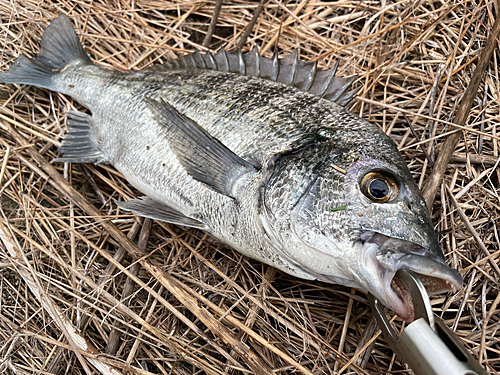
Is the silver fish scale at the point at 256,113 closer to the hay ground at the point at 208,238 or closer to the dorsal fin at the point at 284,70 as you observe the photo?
the dorsal fin at the point at 284,70

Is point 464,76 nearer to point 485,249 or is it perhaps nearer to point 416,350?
point 485,249

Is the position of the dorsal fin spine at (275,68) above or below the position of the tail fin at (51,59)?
below

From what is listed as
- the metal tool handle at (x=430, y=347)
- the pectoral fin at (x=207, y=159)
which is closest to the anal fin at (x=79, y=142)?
the pectoral fin at (x=207, y=159)

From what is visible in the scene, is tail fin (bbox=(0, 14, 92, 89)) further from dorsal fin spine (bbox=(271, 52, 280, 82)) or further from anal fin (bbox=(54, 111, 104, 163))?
dorsal fin spine (bbox=(271, 52, 280, 82))

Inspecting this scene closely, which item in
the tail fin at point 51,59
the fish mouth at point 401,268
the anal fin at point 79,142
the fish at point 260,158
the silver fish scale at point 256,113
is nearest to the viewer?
the fish mouth at point 401,268

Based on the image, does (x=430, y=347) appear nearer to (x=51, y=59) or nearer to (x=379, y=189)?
(x=379, y=189)

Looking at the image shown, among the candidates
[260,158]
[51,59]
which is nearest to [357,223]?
[260,158]

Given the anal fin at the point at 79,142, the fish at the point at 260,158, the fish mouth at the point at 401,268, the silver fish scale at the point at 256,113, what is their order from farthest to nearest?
the anal fin at the point at 79,142 < the silver fish scale at the point at 256,113 < the fish at the point at 260,158 < the fish mouth at the point at 401,268

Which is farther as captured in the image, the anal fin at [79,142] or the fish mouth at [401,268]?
the anal fin at [79,142]

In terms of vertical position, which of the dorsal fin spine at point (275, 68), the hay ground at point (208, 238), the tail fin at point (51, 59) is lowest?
the hay ground at point (208, 238)
